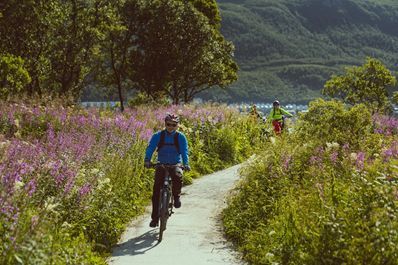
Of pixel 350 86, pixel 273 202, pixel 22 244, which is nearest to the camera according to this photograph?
pixel 22 244

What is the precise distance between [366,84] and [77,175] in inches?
1665

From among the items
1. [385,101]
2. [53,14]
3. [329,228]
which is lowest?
[385,101]

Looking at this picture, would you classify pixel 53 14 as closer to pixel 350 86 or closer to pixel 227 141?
pixel 227 141

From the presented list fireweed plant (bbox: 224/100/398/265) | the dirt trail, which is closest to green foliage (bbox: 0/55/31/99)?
the dirt trail

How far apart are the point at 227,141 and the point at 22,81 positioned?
1025 centimetres

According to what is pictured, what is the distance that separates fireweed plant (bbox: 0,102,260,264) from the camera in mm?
6668

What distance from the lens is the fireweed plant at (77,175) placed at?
667 cm

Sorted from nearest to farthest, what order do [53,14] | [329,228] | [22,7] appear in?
[329,228] < [22,7] < [53,14]

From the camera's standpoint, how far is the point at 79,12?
1342 inches

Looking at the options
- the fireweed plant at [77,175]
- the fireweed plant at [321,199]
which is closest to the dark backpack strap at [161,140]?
the fireweed plant at [77,175]

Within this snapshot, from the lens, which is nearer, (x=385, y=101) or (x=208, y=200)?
(x=208, y=200)

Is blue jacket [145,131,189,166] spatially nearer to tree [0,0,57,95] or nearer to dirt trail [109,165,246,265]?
dirt trail [109,165,246,265]

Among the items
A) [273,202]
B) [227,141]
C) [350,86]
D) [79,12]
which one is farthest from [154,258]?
[350,86]

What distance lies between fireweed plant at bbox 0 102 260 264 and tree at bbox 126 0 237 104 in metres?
21.4
